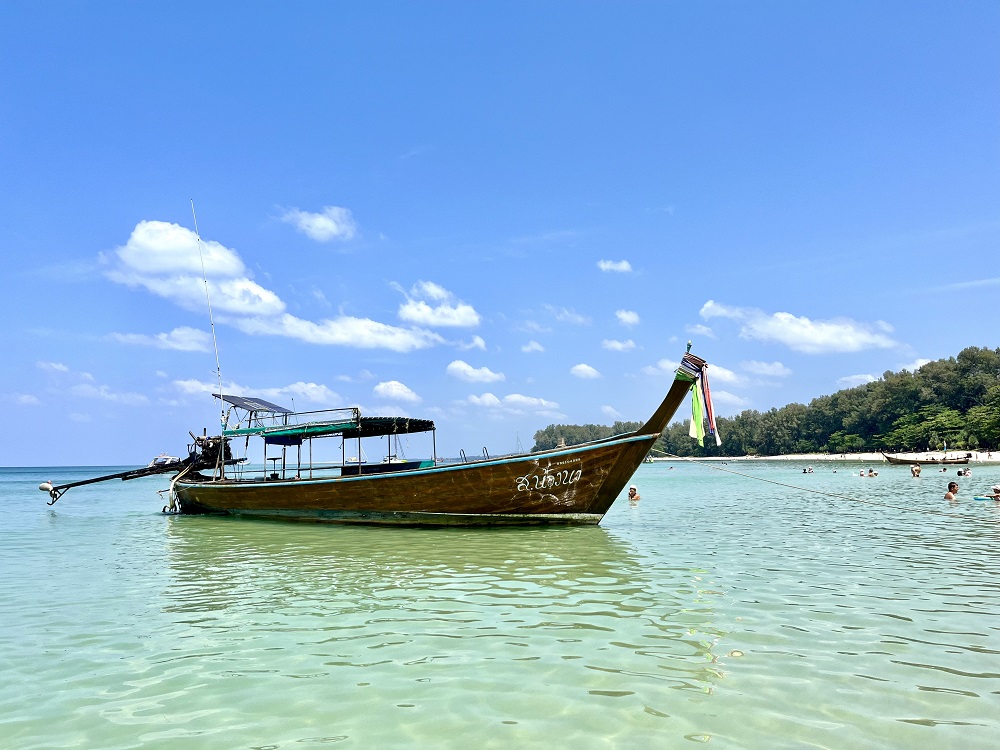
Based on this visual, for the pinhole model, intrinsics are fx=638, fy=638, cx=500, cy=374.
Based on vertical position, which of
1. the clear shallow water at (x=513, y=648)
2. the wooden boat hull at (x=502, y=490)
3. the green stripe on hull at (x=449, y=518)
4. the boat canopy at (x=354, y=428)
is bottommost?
the clear shallow water at (x=513, y=648)

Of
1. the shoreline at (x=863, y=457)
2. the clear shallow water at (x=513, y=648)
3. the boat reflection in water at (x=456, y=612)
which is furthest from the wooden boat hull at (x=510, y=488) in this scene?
the shoreline at (x=863, y=457)

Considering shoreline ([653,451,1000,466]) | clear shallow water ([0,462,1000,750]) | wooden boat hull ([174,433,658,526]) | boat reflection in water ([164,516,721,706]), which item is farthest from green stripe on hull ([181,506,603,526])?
shoreline ([653,451,1000,466])

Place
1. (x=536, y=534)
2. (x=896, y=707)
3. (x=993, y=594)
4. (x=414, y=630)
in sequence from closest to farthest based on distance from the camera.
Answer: (x=896, y=707) → (x=414, y=630) → (x=993, y=594) → (x=536, y=534)

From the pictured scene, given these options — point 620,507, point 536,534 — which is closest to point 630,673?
point 536,534

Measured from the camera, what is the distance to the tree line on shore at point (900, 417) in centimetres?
8169

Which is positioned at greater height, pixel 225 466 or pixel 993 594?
pixel 225 466

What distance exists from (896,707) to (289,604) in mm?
7278

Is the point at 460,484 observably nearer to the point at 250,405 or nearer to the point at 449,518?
the point at 449,518

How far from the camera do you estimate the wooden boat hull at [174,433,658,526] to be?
1647 cm

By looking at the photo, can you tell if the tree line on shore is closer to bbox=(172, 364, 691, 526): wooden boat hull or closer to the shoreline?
the shoreline

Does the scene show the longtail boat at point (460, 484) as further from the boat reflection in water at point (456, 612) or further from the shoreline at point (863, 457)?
the shoreline at point (863, 457)

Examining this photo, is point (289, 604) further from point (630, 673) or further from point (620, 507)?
point (620, 507)

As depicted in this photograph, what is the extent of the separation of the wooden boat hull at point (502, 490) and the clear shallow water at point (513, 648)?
9.37ft

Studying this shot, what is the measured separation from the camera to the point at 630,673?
5859 millimetres
